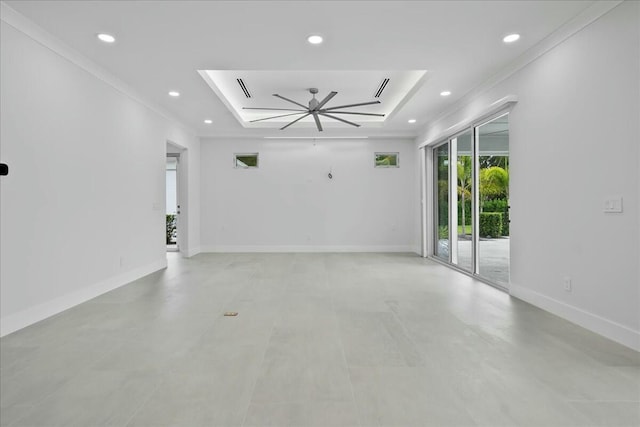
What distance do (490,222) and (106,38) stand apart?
5765 mm

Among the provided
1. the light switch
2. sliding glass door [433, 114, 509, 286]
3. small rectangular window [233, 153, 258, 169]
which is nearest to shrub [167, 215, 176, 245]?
small rectangular window [233, 153, 258, 169]

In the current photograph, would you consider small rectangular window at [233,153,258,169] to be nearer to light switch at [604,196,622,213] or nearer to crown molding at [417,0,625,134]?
crown molding at [417,0,625,134]

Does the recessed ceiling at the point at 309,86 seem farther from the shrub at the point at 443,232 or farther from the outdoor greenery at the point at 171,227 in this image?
the outdoor greenery at the point at 171,227

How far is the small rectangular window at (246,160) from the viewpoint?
809cm

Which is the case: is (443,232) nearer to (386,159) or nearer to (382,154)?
(386,159)

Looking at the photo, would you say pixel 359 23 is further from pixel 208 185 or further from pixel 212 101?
pixel 208 185

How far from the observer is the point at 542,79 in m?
3.53

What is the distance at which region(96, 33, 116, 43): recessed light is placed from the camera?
3347 millimetres

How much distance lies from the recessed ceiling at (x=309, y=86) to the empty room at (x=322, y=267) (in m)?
0.05

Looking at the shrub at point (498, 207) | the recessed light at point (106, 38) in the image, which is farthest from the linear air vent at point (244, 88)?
the shrub at point (498, 207)

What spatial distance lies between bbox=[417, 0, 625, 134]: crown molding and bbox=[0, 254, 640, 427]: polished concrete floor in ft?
8.85

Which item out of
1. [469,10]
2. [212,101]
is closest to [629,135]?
[469,10]

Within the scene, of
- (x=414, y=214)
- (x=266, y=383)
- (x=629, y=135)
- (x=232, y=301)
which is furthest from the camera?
(x=414, y=214)

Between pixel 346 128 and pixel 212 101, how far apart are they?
3.05 m
